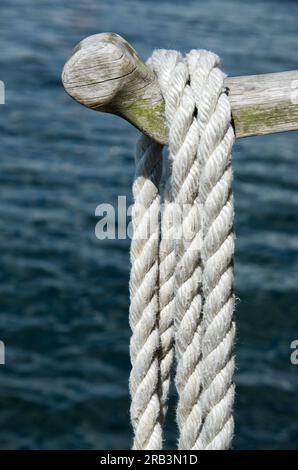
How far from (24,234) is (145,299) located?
4656mm

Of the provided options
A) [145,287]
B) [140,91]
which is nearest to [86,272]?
[145,287]

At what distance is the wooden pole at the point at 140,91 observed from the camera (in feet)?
5.67

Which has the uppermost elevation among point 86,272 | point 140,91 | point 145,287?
point 140,91

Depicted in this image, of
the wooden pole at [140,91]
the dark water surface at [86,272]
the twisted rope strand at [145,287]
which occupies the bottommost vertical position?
the dark water surface at [86,272]

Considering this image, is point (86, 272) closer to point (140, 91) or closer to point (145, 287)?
point (145, 287)

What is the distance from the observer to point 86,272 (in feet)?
19.8

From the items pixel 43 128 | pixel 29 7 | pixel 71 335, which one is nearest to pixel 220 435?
pixel 71 335

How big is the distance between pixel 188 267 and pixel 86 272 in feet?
14.0

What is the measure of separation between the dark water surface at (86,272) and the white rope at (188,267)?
120 inches

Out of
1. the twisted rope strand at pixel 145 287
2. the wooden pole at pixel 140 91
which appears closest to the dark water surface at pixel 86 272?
the twisted rope strand at pixel 145 287

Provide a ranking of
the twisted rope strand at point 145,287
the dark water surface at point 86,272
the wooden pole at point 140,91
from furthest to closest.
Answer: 1. the dark water surface at point 86,272
2. the twisted rope strand at point 145,287
3. the wooden pole at point 140,91

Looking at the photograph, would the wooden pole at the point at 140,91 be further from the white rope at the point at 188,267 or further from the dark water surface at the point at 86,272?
the dark water surface at the point at 86,272

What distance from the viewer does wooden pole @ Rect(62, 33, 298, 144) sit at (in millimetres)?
1728

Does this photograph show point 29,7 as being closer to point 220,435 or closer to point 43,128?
point 43,128
